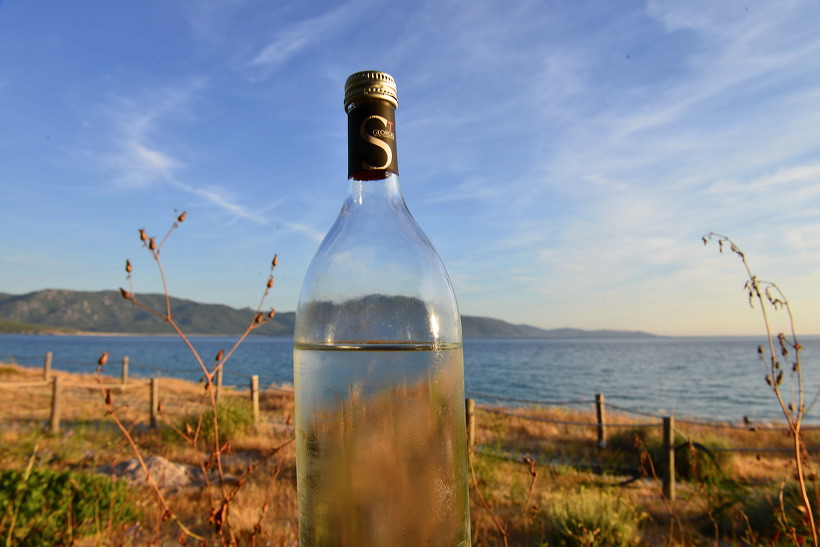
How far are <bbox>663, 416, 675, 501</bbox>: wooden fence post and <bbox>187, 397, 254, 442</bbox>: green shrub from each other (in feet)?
26.4

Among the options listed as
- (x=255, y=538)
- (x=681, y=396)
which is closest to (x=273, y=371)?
(x=681, y=396)

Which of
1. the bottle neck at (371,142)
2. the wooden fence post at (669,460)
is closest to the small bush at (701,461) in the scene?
the wooden fence post at (669,460)

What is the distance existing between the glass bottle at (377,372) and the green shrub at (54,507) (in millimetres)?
3991

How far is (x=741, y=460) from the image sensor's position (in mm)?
10773

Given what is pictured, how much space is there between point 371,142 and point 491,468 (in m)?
7.50

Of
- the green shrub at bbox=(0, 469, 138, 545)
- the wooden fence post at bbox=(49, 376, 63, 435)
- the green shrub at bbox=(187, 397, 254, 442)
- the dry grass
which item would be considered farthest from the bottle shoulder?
the wooden fence post at bbox=(49, 376, 63, 435)

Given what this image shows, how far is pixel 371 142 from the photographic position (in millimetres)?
851

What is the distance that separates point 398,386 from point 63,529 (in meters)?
5.01

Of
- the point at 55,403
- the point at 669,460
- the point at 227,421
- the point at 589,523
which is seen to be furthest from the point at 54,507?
the point at 669,460

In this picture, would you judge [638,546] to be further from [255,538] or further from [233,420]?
[233,420]

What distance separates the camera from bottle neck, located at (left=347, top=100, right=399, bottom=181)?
851mm

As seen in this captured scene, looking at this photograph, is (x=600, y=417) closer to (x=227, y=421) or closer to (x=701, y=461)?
(x=701, y=461)

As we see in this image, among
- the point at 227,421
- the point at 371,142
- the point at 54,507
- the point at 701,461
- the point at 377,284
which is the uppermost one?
the point at 371,142

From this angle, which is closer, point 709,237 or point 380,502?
point 380,502
